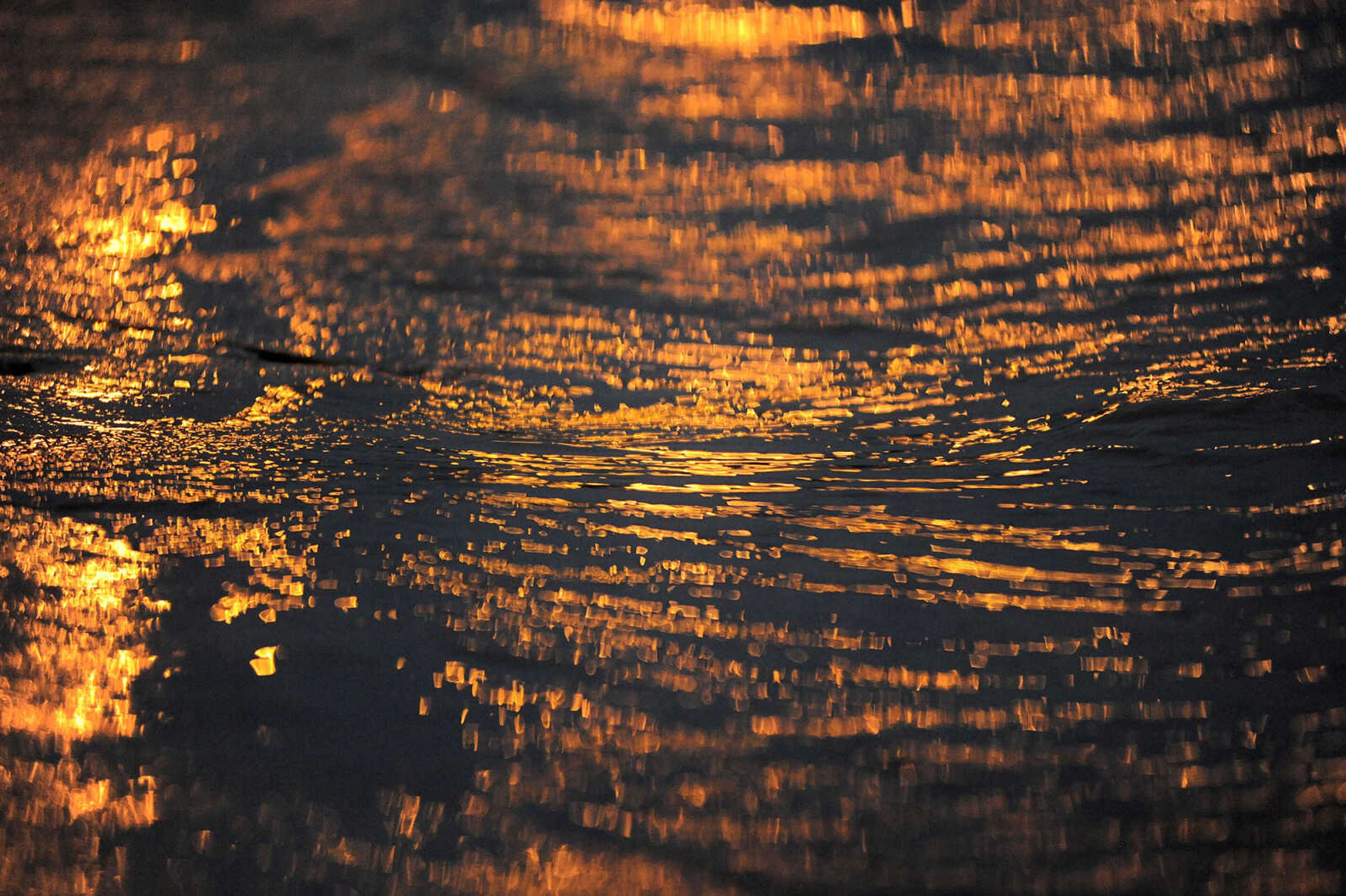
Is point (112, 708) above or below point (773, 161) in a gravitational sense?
below

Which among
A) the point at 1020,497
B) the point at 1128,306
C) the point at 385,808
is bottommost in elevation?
the point at 385,808

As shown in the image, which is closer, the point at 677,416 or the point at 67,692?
the point at 67,692

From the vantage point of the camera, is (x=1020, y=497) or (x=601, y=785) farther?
(x=1020, y=497)

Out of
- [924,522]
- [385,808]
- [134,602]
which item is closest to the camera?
[385,808]

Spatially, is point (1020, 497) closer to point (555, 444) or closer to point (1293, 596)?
point (1293, 596)

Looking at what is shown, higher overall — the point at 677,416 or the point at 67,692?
the point at 677,416

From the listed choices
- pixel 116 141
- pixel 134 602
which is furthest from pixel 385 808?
Answer: pixel 116 141

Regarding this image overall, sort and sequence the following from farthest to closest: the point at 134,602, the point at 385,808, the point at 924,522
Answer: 1. the point at 924,522
2. the point at 134,602
3. the point at 385,808
